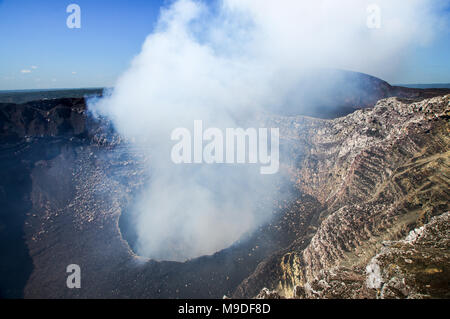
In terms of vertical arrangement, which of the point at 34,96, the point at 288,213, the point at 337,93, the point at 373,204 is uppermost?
the point at 34,96

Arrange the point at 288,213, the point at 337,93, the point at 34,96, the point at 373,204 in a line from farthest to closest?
the point at 34,96 < the point at 337,93 < the point at 288,213 < the point at 373,204

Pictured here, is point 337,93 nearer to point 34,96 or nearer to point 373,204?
point 373,204

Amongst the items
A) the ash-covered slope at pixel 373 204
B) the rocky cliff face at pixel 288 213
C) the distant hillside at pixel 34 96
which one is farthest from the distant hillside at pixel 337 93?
the distant hillside at pixel 34 96

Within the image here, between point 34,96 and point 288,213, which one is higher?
point 34,96

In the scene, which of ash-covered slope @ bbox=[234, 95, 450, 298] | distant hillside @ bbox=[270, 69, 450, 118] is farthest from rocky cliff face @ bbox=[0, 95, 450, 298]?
distant hillside @ bbox=[270, 69, 450, 118]

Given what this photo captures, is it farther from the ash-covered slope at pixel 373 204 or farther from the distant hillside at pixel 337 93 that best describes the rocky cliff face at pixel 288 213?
the distant hillside at pixel 337 93

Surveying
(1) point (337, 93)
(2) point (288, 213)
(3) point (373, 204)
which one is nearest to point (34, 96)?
(1) point (337, 93)

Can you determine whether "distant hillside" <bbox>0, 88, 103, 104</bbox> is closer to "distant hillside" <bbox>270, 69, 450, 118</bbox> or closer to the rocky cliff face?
the rocky cliff face
